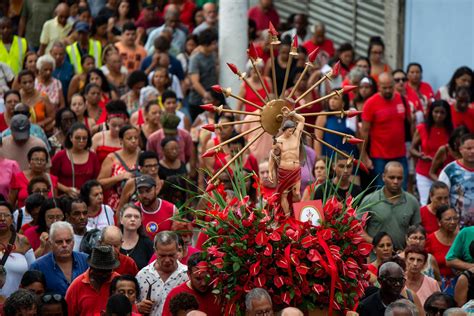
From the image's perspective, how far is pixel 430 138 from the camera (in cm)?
1780

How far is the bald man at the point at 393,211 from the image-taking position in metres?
14.8

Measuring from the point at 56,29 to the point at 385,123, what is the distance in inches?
241

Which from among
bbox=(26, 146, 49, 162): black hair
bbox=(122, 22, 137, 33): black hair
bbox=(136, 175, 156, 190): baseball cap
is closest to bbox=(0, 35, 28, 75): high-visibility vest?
bbox=(122, 22, 137, 33): black hair

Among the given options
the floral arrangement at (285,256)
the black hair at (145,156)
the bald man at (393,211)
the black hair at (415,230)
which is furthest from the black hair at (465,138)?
the floral arrangement at (285,256)

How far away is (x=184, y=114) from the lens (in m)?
19.1

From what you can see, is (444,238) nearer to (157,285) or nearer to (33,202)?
(157,285)

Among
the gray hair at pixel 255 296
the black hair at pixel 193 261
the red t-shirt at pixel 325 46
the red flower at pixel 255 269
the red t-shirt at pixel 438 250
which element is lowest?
the red t-shirt at pixel 325 46

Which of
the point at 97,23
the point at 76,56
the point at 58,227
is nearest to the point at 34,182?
the point at 58,227

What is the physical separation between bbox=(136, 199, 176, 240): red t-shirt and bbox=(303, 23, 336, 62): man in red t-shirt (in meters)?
7.77

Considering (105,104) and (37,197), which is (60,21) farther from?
(37,197)

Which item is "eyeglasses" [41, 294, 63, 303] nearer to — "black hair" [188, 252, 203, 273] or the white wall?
"black hair" [188, 252, 203, 273]

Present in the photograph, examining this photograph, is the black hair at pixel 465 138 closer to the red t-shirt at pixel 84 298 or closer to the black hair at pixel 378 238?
the black hair at pixel 378 238

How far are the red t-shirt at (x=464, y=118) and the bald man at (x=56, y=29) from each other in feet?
21.1

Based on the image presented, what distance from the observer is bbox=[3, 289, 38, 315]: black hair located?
11.7 m
